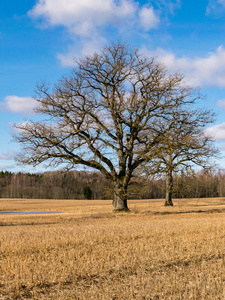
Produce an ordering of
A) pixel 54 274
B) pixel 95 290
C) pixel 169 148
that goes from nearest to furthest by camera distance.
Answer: pixel 95 290, pixel 54 274, pixel 169 148

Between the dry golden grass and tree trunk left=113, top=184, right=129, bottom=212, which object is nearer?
the dry golden grass

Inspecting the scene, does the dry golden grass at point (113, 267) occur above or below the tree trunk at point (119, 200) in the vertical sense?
below

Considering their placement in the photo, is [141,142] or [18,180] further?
[18,180]

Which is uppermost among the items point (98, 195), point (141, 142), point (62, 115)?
point (62, 115)

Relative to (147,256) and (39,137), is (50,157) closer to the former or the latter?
(39,137)

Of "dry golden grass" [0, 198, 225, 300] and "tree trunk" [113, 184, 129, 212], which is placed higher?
"tree trunk" [113, 184, 129, 212]

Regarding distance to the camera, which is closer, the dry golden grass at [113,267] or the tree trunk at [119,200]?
the dry golden grass at [113,267]

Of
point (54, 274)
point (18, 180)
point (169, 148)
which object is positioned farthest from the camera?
point (18, 180)

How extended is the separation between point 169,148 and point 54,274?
768 inches

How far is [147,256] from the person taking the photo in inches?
360

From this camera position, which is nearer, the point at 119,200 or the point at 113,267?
the point at 113,267

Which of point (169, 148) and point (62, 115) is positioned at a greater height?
point (62, 115)

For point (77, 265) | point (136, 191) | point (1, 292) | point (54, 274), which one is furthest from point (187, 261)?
point (136, 191)

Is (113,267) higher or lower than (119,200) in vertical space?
lower
